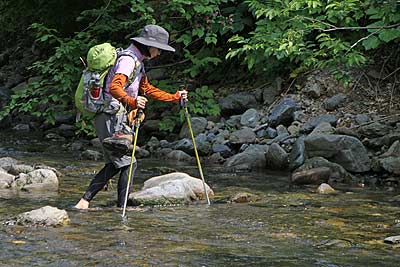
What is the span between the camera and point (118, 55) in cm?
696

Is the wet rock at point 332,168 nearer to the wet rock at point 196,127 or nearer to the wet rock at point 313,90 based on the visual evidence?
the wet rock at point 313,90

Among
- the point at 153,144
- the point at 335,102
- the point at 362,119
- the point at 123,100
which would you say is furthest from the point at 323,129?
the point at 123,100

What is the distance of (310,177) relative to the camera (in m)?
9.98

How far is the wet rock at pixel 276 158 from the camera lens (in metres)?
11.3

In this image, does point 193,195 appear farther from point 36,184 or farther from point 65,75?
point 65,75

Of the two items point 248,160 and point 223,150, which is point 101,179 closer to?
point 248,160

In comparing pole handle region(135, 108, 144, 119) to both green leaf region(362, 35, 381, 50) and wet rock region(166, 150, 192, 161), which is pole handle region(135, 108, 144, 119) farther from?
wet rock region(166, 150, 192, 161)

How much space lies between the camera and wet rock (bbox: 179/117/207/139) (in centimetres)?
1360

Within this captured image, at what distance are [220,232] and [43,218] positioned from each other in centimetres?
154

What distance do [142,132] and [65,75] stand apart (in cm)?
194

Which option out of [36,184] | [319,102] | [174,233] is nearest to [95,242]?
[174,233]

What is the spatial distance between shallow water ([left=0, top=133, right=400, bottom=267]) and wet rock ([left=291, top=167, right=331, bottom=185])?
0.43 m

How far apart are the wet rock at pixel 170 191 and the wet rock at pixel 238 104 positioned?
546 cm

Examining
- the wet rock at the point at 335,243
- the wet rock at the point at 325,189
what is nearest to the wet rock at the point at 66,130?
the wet rock at the point at 325,189
